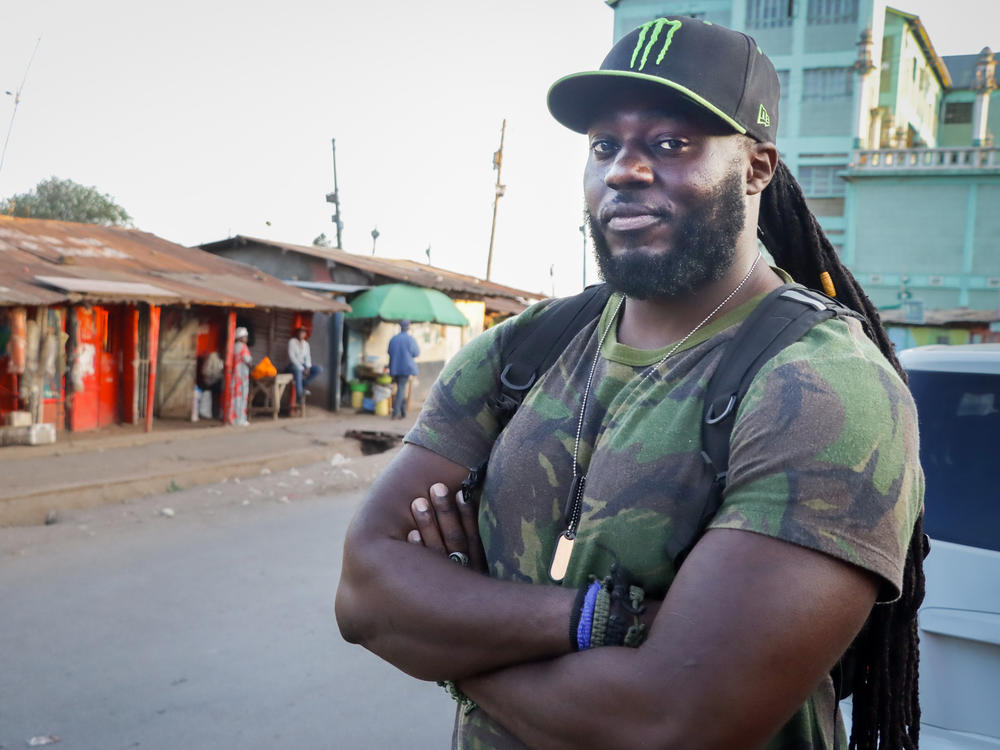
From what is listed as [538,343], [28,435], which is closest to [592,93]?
[538,343]

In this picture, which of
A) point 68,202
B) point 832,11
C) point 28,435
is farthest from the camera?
point 68,202

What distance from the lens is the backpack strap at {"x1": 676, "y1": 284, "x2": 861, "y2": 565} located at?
1338 mm

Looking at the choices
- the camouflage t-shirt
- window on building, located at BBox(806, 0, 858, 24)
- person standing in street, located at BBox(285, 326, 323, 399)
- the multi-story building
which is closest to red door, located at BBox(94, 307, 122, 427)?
person standing in street, located at BBox(285, 326, 323, 399)

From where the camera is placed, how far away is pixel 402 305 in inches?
705

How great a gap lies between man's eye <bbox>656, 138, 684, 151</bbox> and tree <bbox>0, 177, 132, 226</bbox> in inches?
1589

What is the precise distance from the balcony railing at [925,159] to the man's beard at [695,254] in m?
31.8

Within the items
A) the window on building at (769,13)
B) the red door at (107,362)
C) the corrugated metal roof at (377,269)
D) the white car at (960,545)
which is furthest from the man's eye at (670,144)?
the window on building at (769,13)

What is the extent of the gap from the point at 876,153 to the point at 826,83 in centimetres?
375

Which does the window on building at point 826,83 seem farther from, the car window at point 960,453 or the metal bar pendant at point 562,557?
the metal bar pendant at point 562,557

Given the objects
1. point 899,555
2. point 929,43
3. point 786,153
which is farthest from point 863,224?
point 899,555

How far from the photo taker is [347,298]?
61.9 ft

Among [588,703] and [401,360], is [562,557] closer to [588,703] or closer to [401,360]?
[588,703]

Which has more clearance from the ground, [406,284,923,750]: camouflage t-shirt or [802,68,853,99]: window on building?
[802,68,853,99]: window on building

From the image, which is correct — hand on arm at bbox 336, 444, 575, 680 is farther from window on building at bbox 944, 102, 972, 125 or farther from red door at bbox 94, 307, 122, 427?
window on building at bbox 944, 102, 972, 125
